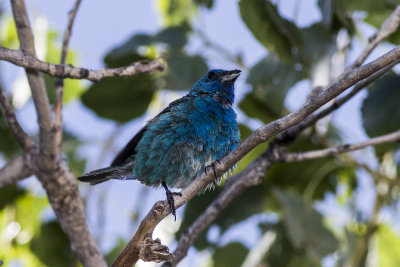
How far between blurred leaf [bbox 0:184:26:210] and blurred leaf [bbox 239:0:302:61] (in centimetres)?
233

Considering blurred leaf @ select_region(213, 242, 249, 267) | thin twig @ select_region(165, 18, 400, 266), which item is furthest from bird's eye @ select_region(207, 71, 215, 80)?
blurred leaf @ select_region(213, 242, 249, 267)

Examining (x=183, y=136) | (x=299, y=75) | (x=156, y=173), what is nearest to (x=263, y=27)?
(x=299, y=75)

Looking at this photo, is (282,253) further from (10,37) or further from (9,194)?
(10,37)

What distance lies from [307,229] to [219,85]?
1.33 meters

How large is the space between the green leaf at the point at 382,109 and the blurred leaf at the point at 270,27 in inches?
26.0

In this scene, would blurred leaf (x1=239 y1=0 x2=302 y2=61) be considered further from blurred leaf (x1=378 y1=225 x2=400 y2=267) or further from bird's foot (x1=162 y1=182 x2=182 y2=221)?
blurred leaf (x1=378 y1=225 x2=400 y2=267)

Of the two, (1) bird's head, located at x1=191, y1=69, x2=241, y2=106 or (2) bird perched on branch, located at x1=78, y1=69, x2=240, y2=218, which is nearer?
(2) bird perched on branch, located at x1=78, y1=69, x2=240, y2=218

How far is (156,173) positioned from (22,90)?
169 centimetres

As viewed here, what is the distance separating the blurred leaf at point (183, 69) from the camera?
4.18 metres

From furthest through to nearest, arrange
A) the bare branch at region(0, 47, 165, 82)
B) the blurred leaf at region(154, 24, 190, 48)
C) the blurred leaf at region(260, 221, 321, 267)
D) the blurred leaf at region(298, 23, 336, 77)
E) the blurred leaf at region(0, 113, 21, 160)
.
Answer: the blurred leaf at region(0, 113, 21, 160), the blurred leaf at region(260, 221, 321, 267), the blurred leaf at region(154, 24, 190, 48), the blurred leaf at region(298, 23, 336, 77), the bare branch at region(0, 47, 165, 82)

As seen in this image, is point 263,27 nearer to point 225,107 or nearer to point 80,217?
point 225,107

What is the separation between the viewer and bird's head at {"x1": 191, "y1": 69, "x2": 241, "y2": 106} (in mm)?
4250

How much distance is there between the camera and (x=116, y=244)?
4738mm

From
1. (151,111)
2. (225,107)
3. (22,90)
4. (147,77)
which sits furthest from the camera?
(151,111)
